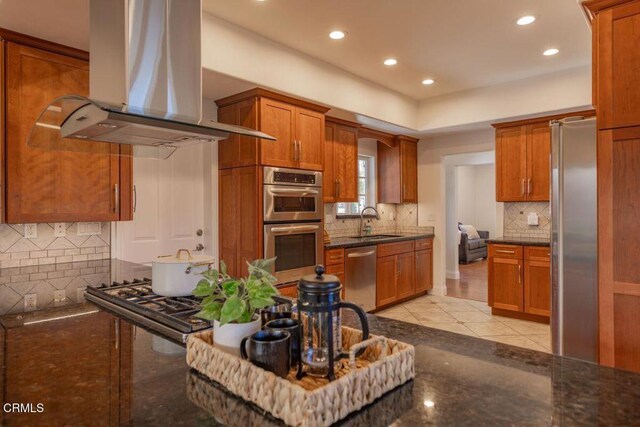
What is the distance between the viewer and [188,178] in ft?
12.0

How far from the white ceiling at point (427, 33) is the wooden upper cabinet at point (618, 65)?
897 millimetres

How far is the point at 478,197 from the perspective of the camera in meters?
10.5

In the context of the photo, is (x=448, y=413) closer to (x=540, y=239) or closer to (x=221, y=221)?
(x=221, y=221)

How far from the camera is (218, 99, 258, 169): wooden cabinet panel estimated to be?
135 inches

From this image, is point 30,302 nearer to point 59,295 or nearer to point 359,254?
point 59,295

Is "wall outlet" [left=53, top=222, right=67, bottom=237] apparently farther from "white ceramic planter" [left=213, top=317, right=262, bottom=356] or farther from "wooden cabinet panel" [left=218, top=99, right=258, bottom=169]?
"white ceramic planter" [left=213, top=317, right=262, bottom=356]

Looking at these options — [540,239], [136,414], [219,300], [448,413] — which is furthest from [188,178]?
[540,239]

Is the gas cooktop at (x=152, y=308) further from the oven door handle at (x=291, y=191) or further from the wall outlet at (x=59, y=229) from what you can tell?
the oven door handle at (x=291, y=191)

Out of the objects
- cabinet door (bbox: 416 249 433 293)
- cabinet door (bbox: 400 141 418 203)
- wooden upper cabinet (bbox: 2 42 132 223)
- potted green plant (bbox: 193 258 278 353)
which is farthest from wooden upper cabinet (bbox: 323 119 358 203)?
potted green plant (bbox: 193 258 278 353)

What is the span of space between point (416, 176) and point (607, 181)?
4.00m

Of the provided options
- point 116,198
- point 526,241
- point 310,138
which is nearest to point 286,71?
point 310,138

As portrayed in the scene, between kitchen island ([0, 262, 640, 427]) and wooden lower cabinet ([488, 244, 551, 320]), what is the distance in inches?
144

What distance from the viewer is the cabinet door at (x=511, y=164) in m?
4.74

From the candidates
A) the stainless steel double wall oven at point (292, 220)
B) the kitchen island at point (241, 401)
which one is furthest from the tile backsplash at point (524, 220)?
the kitchen island at point (241, 401)
